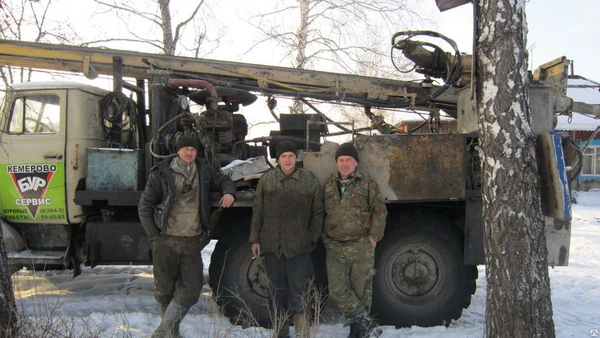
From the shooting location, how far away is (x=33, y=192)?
4520 millimetres

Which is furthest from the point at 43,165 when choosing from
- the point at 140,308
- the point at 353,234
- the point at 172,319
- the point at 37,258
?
the point at 353,234

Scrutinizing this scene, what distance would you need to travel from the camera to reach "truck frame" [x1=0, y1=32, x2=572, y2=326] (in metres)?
4.06

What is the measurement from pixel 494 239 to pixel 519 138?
690mm

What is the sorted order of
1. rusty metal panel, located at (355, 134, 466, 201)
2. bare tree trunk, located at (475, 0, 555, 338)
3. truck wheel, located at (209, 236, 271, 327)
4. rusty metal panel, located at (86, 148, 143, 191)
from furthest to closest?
rusty metal panel, located at (86, 148, 143, 191) → truck wheel, located at (209, 236, 271, 327) → rusty metal panel, located at (355, 134, 466, 201) → bare tree trunk, located at (475, 0, 555, 338)

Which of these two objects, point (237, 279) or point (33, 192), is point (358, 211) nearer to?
point (237, 279)

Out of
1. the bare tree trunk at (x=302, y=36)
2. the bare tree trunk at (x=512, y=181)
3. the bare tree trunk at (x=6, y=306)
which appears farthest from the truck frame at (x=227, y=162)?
the bare tree trunk at (x=302, y=36)

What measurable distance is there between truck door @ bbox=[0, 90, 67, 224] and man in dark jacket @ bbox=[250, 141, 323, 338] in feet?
7.56

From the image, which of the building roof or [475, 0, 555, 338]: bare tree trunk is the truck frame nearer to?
[475, 0, 555, 338]: bare tree trunk

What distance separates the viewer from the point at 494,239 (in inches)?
113

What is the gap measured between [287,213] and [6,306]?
213 centimetres

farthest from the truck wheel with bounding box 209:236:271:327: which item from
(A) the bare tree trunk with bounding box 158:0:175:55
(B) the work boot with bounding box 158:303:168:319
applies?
(A) the bare tree trunk with bounding box 158:0:175:55

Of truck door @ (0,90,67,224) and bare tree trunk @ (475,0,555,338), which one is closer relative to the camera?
bare tree trunk @ (475,0,555,338)

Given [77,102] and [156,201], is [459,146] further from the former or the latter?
[77,102]

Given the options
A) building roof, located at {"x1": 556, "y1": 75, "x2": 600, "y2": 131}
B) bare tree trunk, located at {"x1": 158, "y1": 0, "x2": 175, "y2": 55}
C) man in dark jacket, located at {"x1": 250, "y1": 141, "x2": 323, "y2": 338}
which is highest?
bare tree trunk, located at {"x1": 158, "y1": 0, "x2": 175, "y2": 55}
